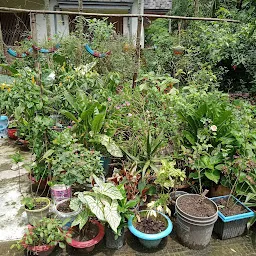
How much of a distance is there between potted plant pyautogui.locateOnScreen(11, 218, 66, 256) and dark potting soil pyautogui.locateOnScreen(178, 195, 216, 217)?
45.2 inches

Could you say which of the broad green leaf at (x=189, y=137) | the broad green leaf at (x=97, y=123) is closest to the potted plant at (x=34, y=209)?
the broad green leaf at (x=97, y=123)

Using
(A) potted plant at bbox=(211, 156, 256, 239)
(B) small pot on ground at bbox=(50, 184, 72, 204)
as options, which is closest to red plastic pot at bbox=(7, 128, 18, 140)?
(B) small pot on ground at bbox=(50, 184, 72, 204)

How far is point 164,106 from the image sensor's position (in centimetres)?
362

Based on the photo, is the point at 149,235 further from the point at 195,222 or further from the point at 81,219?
the point at 81,219

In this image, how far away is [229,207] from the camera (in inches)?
108

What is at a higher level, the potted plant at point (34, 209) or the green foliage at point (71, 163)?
the green foliage at point (71, 163)

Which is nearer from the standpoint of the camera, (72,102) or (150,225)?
(150,225)

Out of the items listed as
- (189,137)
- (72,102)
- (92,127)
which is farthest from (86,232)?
(72,102)

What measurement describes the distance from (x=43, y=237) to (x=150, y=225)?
37.9 inches

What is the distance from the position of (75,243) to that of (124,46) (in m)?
4.43

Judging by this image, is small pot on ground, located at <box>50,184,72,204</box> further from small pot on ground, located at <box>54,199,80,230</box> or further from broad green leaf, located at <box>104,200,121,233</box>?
broad green leaf, located at <box>104,200,121,233</box>

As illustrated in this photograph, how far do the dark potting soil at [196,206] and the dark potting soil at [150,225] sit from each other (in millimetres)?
257

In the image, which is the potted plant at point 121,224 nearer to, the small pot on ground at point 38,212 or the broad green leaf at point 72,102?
the small pot on ground at point 38,212

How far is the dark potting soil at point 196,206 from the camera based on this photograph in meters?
2.54
